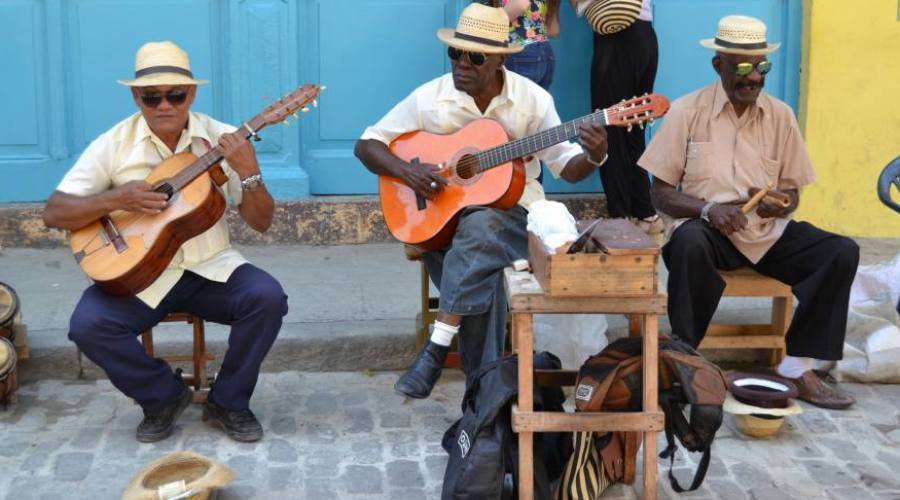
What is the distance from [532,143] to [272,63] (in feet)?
7.51

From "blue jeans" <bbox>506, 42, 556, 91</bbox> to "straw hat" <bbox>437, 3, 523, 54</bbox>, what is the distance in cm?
127

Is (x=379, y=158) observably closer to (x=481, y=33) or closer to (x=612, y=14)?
(x=481, y=33)

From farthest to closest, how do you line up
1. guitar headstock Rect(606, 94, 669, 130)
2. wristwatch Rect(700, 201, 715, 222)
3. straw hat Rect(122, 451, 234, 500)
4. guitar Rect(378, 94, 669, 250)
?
1. wristwatch Rect(700, 201, 715, 222)
2. guitar Rect(378, 94, 669, 250)
3. guitar headstock Rect(606, 94, 669, 130)
4. straw hat Rect(122, 451, 234, 500)

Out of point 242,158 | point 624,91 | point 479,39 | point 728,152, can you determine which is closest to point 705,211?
point 728,152

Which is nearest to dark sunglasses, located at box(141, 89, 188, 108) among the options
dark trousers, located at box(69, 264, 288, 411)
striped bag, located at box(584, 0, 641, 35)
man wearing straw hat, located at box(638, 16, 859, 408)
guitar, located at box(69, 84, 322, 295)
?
guitar, located at box(69, 84, 322, 295)

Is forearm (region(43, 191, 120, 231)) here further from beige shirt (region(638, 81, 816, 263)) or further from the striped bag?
the striped bag

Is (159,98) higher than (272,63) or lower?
lower

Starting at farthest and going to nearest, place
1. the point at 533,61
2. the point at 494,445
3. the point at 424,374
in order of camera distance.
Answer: the point at 533,61 < the point at 424,374 < the point at 494,445

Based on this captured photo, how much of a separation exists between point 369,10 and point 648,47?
1464mm

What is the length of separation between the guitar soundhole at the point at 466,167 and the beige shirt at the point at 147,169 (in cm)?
84

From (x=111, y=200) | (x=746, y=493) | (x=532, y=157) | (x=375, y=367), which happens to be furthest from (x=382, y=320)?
(x=746, y=493)

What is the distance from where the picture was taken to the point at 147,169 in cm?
455

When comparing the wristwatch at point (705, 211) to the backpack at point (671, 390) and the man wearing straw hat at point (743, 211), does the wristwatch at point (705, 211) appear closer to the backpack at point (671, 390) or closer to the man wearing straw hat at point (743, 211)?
the man wearing straw hat at point (743, 211)

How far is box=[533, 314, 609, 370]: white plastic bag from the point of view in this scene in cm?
502
